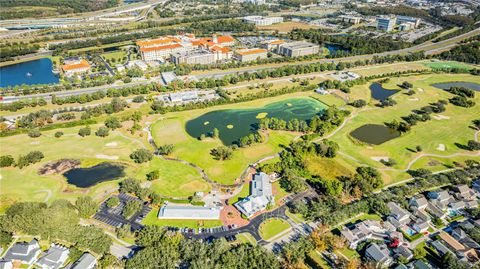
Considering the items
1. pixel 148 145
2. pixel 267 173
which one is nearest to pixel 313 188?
pixel 267 173

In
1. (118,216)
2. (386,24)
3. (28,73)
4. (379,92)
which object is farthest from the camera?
(386,24)

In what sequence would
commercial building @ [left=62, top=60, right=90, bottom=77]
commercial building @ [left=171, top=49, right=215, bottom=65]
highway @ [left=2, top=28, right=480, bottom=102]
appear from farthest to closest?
commercial building @ [left=171, top=49, right=215, bottom=65], commercial building @ [left=62, top=60, right=90, bottom=77], highway @ [left=2, top=28, right=480, bottom=102]

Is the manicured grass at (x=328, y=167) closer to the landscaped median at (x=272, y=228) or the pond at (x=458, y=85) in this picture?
the landscaped median at (x=272, y=228)

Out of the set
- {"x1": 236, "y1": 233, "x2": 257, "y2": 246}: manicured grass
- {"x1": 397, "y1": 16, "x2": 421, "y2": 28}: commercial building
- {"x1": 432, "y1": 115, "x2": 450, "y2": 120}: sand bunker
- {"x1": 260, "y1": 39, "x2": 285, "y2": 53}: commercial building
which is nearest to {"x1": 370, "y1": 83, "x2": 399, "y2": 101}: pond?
{"x1": 432, "y1": 115, "x2": 450, "y2": 120}: sand bunker

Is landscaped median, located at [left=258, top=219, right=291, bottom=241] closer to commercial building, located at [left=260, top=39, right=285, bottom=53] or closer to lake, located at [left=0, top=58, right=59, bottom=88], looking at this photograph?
lake, located at [left=0, top=58, right=59, bottom=88]

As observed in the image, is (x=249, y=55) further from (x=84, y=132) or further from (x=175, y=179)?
(x=175, y=179)

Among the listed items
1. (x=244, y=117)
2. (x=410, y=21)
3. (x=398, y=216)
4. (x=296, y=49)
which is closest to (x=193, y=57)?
(x=296, y=49)
